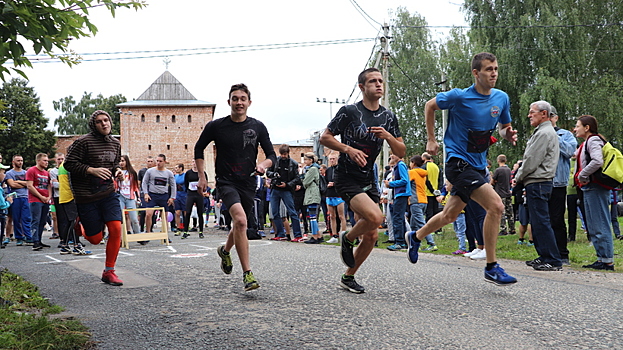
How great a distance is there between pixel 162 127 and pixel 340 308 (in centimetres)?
8305

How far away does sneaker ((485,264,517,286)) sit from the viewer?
552 centimetres

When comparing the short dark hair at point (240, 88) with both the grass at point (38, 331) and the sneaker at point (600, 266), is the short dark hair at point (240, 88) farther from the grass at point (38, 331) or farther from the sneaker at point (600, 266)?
the sneaker at point (600, 266)

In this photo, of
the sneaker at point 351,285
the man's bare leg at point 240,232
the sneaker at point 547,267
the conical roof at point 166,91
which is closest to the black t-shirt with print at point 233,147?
the man's bare leg at point 240,232

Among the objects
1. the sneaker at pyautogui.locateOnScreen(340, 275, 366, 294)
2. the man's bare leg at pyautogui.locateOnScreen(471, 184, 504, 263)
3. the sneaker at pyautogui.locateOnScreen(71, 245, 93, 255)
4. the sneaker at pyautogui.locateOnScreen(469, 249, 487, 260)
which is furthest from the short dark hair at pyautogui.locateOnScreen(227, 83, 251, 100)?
the sneaker at pyautogui.locateOnScreen(71, 245, 93, 255)

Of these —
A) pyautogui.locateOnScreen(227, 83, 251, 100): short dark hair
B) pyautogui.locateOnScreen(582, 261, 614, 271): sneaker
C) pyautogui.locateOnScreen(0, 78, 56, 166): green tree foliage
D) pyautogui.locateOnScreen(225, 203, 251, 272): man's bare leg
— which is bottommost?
pyautogui.locateOnScreen(582, 261, 614, 271): sneaker

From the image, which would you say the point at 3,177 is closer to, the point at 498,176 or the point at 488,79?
the point at 498,176

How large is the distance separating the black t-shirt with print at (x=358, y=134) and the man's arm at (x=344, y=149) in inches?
4.0

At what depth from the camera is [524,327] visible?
4172 millimetres

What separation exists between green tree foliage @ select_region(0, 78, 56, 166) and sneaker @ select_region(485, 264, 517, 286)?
216 ft

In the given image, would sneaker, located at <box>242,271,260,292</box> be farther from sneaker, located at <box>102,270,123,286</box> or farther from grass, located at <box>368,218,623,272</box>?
grass, located at <box>368,218,623,272</box>

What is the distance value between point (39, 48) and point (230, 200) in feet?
8.03

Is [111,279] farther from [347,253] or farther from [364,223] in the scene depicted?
[364,223]

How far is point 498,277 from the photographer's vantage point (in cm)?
556

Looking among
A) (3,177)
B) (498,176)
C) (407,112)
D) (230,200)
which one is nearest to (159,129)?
(407,112)
